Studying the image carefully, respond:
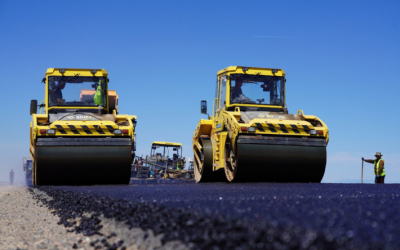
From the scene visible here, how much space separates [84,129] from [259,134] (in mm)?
3918

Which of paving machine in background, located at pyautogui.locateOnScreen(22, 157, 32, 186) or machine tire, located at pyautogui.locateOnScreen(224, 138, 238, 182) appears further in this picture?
paving machine in background, located at pyautogui.locateOnScreen(22, 157, 32, 186)

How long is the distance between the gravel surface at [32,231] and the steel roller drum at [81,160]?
10.3 feet

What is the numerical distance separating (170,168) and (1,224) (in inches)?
1012

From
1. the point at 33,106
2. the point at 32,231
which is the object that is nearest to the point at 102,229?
the point at 32,231

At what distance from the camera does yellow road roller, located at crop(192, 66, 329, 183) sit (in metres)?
11.0

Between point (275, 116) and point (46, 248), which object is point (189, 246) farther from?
point (275, 116)

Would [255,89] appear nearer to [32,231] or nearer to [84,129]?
[84,129]

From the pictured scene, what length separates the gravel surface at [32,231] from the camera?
180 inches

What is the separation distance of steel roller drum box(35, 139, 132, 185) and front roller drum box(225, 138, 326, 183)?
255 cm

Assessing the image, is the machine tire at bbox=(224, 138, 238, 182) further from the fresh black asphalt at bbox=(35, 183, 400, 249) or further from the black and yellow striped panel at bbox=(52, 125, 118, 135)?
the fresh black asphalt at bbox=(35, 183, 400, 249)

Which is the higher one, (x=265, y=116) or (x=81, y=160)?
(x=265, y=116)

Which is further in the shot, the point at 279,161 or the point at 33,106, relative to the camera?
the point at 33,106

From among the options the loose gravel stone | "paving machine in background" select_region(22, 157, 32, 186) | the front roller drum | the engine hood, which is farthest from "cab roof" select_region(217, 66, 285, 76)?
"paving machine in background" select_region(22, 157, 32, 186)

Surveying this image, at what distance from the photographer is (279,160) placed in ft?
36.1
